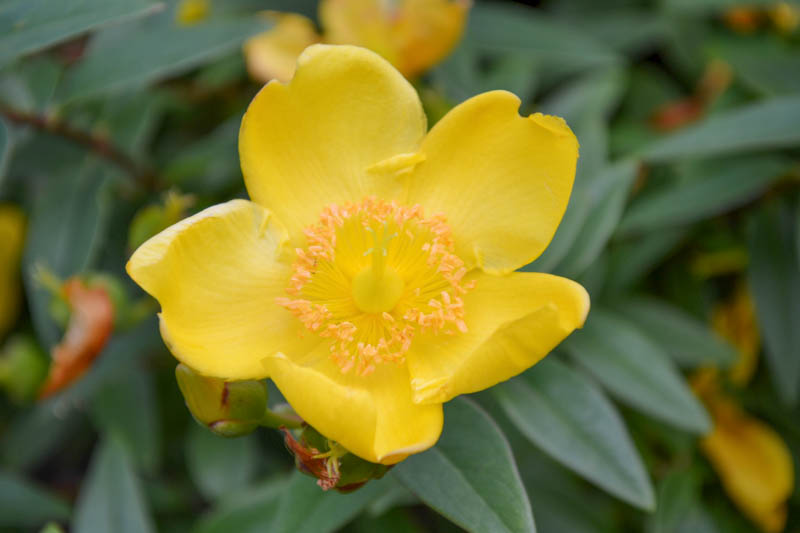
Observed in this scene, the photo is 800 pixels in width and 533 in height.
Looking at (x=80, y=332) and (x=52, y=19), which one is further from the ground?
(x=52, y=19)

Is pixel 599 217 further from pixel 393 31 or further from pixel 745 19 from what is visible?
pixel 745 19

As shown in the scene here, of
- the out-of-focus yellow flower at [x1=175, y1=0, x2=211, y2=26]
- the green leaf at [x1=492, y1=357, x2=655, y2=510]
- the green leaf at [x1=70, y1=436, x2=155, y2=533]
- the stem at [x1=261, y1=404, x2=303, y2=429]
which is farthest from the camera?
the out-of-focus yellow flower at [x1=175, y1=0, x2=211, y2=26]

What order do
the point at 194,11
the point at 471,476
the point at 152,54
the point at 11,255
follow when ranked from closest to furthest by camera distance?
the point at 471,476 → the point at 152,54 → the point at 194,11 → the point at 11,255

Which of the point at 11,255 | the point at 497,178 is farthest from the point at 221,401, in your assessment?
the point at 11,255

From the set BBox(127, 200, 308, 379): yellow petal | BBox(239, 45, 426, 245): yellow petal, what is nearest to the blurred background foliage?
BBox(127, 200, 308, 379): yellow petal

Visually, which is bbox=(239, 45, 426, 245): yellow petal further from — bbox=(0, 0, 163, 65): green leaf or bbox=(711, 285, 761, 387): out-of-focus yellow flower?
bbox=(711, 285, 761, 387): out-of-focus yellow flower

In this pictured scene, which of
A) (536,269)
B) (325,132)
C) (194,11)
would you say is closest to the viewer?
(325,132)

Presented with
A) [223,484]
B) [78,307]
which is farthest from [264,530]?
[78,307]
